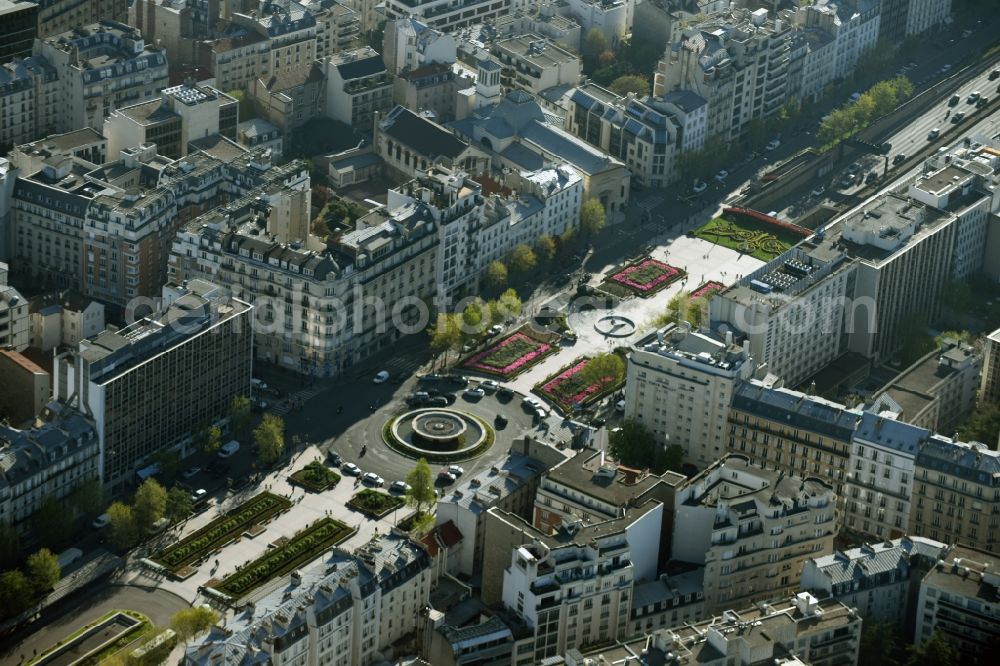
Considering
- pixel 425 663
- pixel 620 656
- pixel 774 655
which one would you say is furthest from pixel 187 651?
pixel 774 655

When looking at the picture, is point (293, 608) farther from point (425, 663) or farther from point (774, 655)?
point (774, 655)

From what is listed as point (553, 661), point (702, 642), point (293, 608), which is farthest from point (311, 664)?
point (702, 642)

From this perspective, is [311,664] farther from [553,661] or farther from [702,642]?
[702,642]

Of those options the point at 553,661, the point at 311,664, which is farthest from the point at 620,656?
the point at 311,664

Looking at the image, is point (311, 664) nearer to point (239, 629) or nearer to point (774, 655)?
point (239, 629)

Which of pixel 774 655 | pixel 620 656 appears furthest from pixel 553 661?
pixel 774 655

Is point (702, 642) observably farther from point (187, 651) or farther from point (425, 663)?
point (187, 651)
